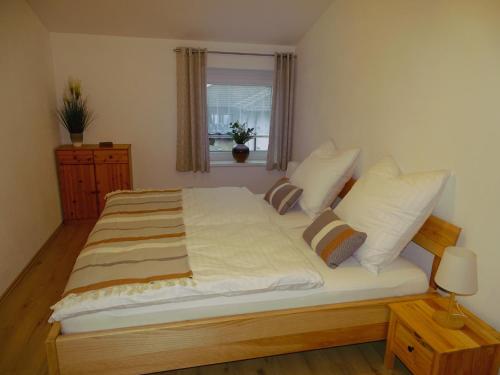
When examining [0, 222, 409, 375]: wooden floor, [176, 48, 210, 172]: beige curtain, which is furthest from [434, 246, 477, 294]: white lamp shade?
[176, 48, 210, 172]: beige curtain

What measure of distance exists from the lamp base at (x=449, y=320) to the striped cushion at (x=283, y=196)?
4.28 ft

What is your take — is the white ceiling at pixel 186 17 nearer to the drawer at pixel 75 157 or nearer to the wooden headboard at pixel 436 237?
the drawer at pixel 75 157

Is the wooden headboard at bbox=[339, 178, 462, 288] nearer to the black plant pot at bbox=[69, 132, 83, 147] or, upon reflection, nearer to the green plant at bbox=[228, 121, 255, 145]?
Answer: the green plant at bbox=[228, 121, 255, 145]

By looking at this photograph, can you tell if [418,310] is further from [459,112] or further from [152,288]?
[152,288]

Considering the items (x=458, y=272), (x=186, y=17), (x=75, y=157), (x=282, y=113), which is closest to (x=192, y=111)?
(x=186, y=17)

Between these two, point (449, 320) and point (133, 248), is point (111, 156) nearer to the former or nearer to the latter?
point (133, 248)

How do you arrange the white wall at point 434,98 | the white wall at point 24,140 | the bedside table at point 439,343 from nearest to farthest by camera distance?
1. the bedside table at point 439,343
2. the white wall at point 434,98
3. the white wall at point 24,140

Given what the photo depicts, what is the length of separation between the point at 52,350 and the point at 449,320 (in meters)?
1.76

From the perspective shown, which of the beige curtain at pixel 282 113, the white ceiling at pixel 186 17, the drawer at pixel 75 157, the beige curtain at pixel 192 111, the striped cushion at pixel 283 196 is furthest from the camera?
the beige curtain at pixel 282 113

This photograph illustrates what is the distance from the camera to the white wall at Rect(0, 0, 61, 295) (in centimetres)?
255

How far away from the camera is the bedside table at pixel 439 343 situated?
55.2 inches

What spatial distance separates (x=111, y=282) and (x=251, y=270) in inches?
26.2

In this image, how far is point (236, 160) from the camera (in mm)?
Result: 4602

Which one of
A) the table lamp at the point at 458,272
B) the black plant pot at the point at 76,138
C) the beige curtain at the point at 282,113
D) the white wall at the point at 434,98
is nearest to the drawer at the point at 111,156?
the black plant pot at the point at 76,138
